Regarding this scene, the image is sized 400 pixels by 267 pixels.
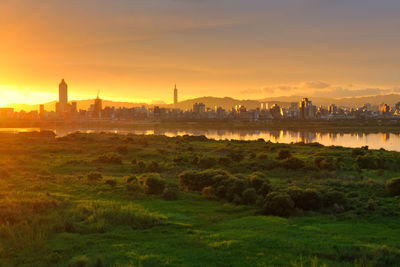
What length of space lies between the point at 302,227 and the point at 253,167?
2317 cm

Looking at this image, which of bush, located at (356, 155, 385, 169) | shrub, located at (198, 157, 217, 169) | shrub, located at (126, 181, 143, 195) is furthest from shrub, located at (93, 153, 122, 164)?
bush, located at (356, 155, 385, 169)

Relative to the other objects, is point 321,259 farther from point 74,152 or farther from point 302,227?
point 74,152

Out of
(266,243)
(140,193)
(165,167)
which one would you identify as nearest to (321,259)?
(266,243)

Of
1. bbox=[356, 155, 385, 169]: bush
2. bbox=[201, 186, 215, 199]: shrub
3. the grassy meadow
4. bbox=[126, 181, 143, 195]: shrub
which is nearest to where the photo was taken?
the grassy meadow

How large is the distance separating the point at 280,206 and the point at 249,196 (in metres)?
2.97

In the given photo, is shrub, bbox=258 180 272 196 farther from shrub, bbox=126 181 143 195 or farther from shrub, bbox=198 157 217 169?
shrub, bbox=198 157 217 169

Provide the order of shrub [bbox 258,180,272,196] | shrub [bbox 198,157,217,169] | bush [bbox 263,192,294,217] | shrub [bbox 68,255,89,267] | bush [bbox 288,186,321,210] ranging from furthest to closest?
1. shrub [bbox 198,157,217,169]
2. shrub [bbox 258,180,272,196]
3. bush [bbox 288,186,321,210]
4. bush [bbox 263,192,294,217]
5. shrub [bbox 68,255,89,267]

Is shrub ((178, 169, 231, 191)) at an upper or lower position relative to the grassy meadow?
upper

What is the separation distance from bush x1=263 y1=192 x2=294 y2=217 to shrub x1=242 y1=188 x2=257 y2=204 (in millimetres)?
2110

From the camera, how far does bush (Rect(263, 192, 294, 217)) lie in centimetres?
1938

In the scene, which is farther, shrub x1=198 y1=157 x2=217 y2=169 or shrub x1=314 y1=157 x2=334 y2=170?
shrub x1=198 y1=157 x2=217 y2=169

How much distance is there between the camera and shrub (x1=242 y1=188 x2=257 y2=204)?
22062 mm

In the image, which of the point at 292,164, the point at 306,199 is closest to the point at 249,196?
the point at 306,199

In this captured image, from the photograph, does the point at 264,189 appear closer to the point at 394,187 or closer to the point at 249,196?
the point at 249,196
